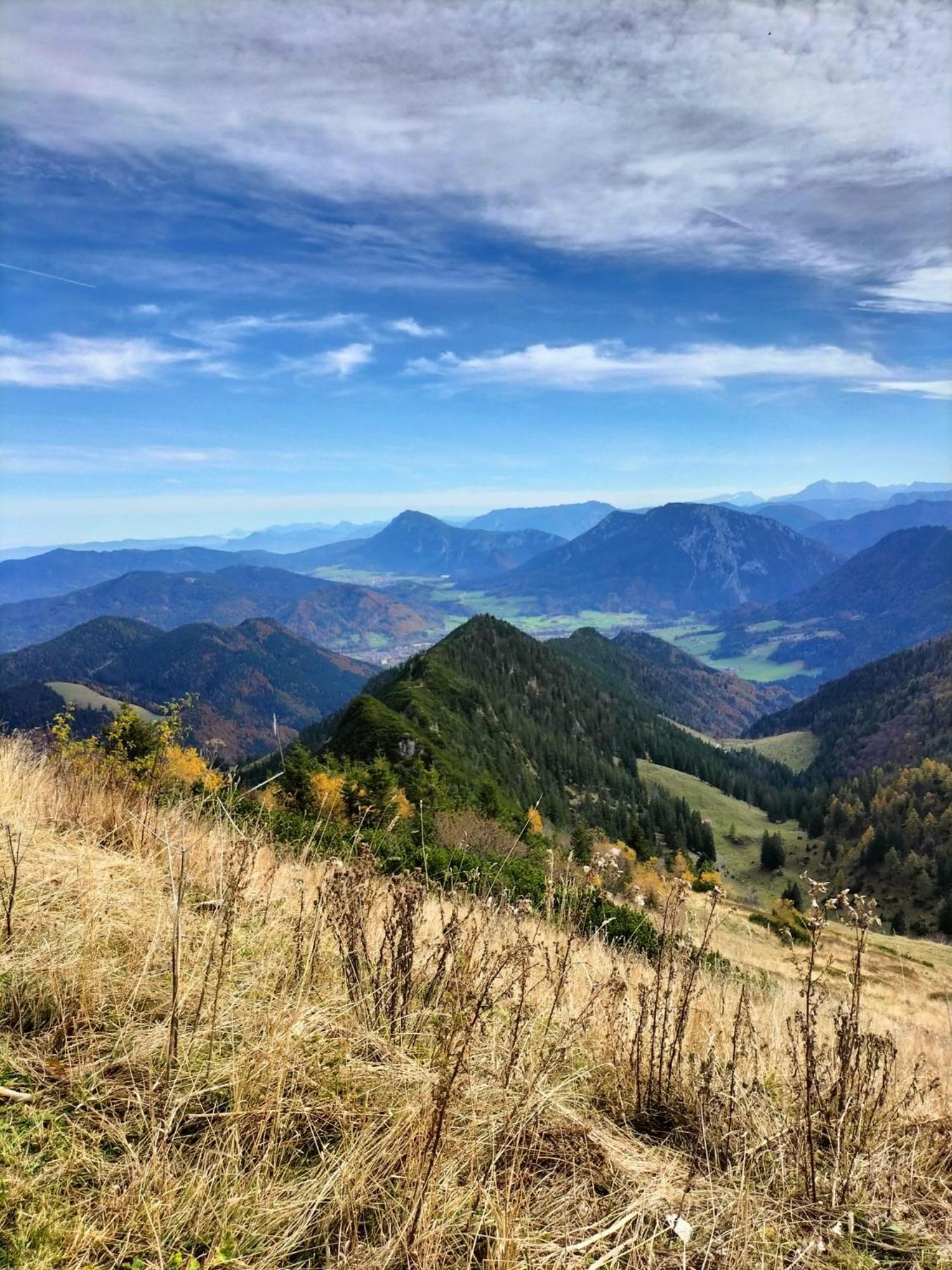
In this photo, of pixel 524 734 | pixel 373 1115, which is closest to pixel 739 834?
pixel 524 734

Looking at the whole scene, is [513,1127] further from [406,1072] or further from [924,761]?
[924,761]

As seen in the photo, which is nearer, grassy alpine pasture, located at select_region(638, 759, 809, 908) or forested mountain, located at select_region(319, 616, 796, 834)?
forested mountain, located at select_region(319, 616, 796, 834)

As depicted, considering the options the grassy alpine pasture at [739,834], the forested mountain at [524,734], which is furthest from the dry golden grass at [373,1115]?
the grassy alpine pasture at [739,834]

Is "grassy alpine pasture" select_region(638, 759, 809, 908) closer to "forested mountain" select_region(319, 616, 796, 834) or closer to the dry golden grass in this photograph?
"forested mountain" select_region(319, 616, 796, 834)

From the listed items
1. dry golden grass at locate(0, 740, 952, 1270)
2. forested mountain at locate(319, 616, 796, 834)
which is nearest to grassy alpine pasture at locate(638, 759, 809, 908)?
forested mountain at locate(319, 616, 796, 834)

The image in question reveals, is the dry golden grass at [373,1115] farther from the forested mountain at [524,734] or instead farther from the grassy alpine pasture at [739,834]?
the grassy alpine pasture at [739,834]

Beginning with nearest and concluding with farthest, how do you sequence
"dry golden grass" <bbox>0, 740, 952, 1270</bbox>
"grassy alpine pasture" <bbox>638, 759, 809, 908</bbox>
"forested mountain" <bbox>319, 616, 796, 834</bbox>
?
"dry golden grass" <bbox>0, 740, 952, 1270</bbox> → "forested mountain" <bbox>319, 616, 796, 834</bbox> → "grassy alpine pasture" <bbox>638, 759, 809, 908</bbox>

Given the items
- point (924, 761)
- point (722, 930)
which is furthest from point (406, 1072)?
point (924, 761)

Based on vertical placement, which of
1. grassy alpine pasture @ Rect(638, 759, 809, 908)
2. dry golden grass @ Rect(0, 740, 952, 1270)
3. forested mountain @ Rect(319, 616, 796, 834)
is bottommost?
grassy alpine pasture @ Rect(638, 759, 809, 908)

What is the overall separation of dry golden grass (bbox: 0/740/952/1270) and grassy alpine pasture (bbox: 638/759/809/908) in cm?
10130

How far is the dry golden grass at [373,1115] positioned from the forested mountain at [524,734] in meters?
50.3

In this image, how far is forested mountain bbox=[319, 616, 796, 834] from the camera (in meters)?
75.5

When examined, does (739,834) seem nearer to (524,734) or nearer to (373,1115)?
(524,734)

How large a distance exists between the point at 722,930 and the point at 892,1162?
26.5 metres
